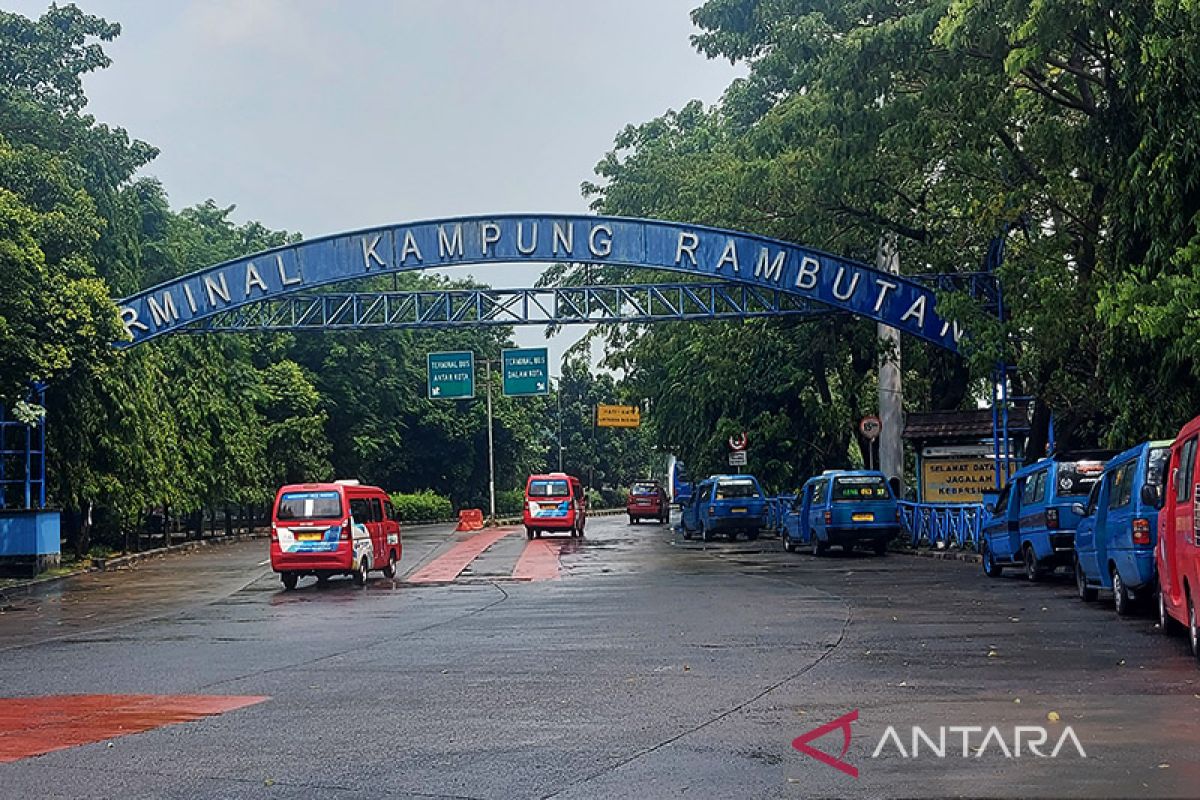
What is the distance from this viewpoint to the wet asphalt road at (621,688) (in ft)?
26.3

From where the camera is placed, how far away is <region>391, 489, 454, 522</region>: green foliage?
69.4 meters

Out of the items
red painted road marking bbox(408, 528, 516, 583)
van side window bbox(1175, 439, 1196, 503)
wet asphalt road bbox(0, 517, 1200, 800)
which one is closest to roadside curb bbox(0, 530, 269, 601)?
wet asphalt road bbox(0, 517, 1200, 800)

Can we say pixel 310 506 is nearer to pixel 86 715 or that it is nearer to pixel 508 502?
pixel 86 715

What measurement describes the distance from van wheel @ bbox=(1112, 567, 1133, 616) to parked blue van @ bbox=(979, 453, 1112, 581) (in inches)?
108

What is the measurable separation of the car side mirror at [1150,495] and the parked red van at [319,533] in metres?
15.8

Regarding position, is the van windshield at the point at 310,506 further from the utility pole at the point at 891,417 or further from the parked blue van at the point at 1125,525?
the utility pole at the point at 891,417

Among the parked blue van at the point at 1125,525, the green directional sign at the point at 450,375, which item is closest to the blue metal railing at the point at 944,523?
the parked blue van at the point at 1125,525

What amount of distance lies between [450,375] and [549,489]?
46.7 feet

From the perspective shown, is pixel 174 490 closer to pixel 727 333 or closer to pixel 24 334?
pixel 24 334

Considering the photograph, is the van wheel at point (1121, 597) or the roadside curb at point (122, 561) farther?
the roadside curb at point (122, 561)

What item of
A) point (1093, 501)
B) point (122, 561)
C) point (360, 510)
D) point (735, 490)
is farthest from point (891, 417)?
point (122, 561)

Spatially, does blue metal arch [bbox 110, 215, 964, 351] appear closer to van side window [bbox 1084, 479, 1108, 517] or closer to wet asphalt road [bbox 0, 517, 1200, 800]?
wet asphalt road [bbox 0, 517, 1200, 800]

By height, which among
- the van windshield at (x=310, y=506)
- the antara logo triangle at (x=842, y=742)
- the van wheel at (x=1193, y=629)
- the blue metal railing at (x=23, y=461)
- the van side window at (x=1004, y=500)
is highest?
the blue metal railing at (x=23, y=461)

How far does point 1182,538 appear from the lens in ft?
40.5
